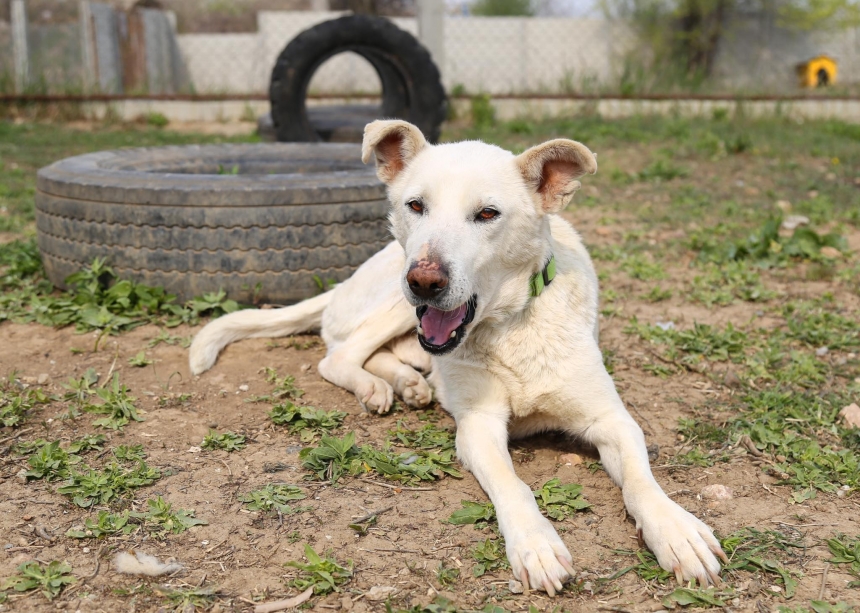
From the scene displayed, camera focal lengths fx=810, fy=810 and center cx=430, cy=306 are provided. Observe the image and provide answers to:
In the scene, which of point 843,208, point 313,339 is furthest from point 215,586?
point 843,208

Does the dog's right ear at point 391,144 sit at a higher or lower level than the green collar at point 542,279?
higher

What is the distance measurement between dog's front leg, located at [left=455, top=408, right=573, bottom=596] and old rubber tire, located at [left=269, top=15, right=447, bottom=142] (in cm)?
538

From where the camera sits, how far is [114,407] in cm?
332

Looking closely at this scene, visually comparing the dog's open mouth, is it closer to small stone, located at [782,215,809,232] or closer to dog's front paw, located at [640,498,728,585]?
dog's front paw, located at [640,498,728,585]

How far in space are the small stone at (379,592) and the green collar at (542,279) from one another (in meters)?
1.27

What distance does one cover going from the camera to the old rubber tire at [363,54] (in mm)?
7805

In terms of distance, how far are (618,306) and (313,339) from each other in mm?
1797

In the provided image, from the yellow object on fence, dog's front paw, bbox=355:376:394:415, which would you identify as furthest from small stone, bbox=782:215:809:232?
the yellow object on fence

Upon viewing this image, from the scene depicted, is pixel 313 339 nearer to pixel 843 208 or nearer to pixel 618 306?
pixel 618 306

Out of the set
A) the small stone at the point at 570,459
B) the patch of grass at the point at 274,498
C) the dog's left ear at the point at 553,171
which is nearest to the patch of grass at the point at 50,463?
the patch of grass at the point at 274,498

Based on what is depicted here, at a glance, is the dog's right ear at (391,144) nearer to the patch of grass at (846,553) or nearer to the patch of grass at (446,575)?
the patch of grass at (446,575)

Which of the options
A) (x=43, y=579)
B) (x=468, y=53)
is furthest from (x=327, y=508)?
(x=468, y=53)

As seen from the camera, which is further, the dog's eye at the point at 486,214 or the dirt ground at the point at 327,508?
the dog's eye at the point at 486,214

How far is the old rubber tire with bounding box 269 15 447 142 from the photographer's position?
25.6 ft
